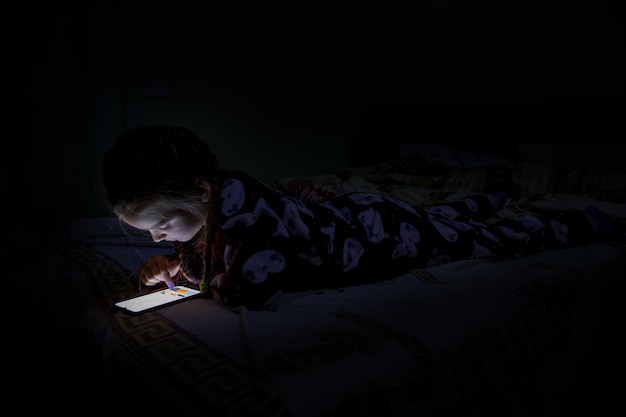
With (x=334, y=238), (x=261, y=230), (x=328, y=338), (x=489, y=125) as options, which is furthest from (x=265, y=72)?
(x=328, y=338)

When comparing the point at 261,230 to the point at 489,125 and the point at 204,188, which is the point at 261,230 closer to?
the point at 204,188

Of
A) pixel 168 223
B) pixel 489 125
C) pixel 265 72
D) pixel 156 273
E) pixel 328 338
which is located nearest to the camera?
pixel 328 338

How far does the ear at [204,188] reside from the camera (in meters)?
1.01

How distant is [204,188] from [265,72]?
2078mm

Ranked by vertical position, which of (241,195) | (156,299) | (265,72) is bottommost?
(156,299)

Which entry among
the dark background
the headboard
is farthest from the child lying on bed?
the dark background

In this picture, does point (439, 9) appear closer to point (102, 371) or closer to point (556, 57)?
point (556, 57)

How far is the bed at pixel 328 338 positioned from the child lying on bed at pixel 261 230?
6 cm

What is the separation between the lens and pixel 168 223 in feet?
3.23

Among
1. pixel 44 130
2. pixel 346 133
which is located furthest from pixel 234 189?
pixel 346 133

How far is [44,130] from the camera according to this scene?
2201 millimetres

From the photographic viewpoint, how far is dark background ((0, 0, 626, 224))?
2191 mm

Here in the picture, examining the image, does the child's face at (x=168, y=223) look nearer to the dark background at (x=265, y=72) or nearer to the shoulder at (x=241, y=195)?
the shoulder at (x=241, y=195)

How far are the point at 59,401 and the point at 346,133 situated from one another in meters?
2.79
